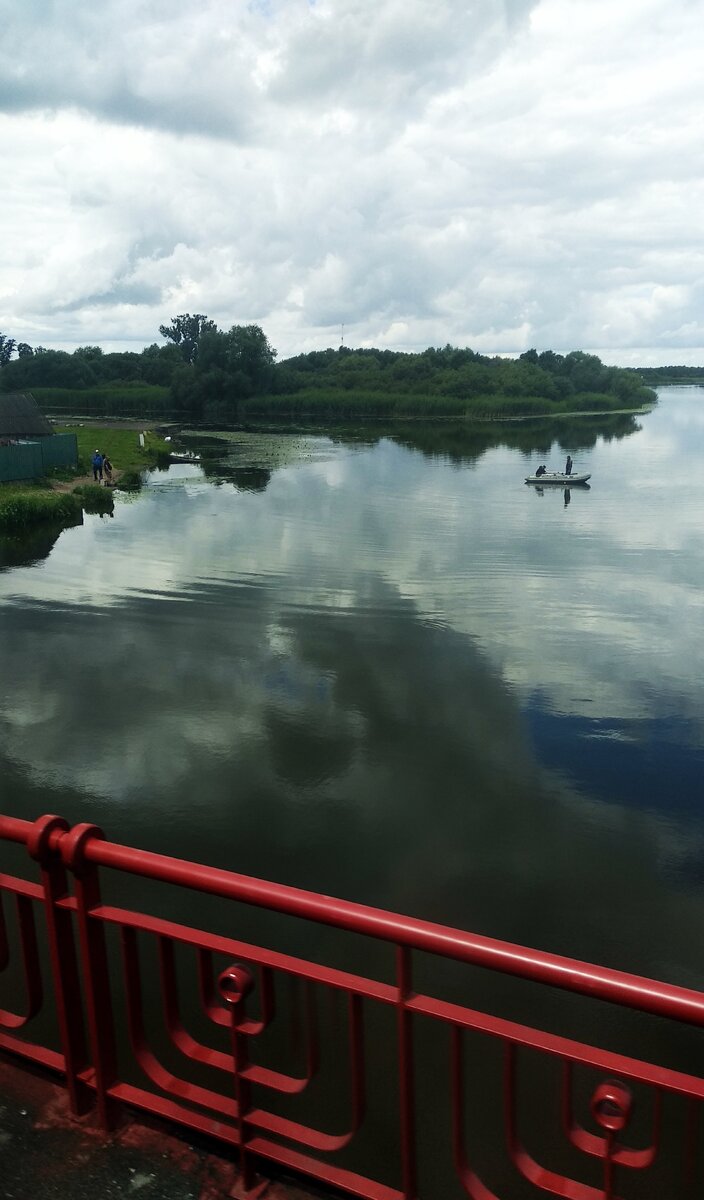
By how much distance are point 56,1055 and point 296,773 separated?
27.0ft

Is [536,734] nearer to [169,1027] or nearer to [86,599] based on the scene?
[169,1027]

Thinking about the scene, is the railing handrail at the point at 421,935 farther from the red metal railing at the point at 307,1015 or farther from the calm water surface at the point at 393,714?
the calm water surface at the point at 393,714

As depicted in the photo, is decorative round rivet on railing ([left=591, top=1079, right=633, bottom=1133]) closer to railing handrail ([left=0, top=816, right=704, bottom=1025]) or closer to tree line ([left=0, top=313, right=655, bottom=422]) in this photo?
railing handrail ([left=0, top=816, right=704, bottom=1025])

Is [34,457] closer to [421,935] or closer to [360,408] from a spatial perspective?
[421,935]

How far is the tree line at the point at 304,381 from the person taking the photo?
327 ft

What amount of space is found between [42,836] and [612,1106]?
202 cm

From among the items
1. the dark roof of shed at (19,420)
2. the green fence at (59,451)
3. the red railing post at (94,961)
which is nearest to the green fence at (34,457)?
the green fence at (59,451)

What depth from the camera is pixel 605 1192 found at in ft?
8.20

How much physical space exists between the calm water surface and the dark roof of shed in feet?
72.4

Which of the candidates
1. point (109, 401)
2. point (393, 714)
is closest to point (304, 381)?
point (109, 401)

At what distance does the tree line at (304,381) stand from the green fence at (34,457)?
2278 inches

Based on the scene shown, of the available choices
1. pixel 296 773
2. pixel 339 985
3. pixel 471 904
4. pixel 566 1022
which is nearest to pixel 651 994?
pixel 339 985

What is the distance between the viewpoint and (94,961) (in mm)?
3152

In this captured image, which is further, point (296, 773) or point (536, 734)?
point (536, 734)
